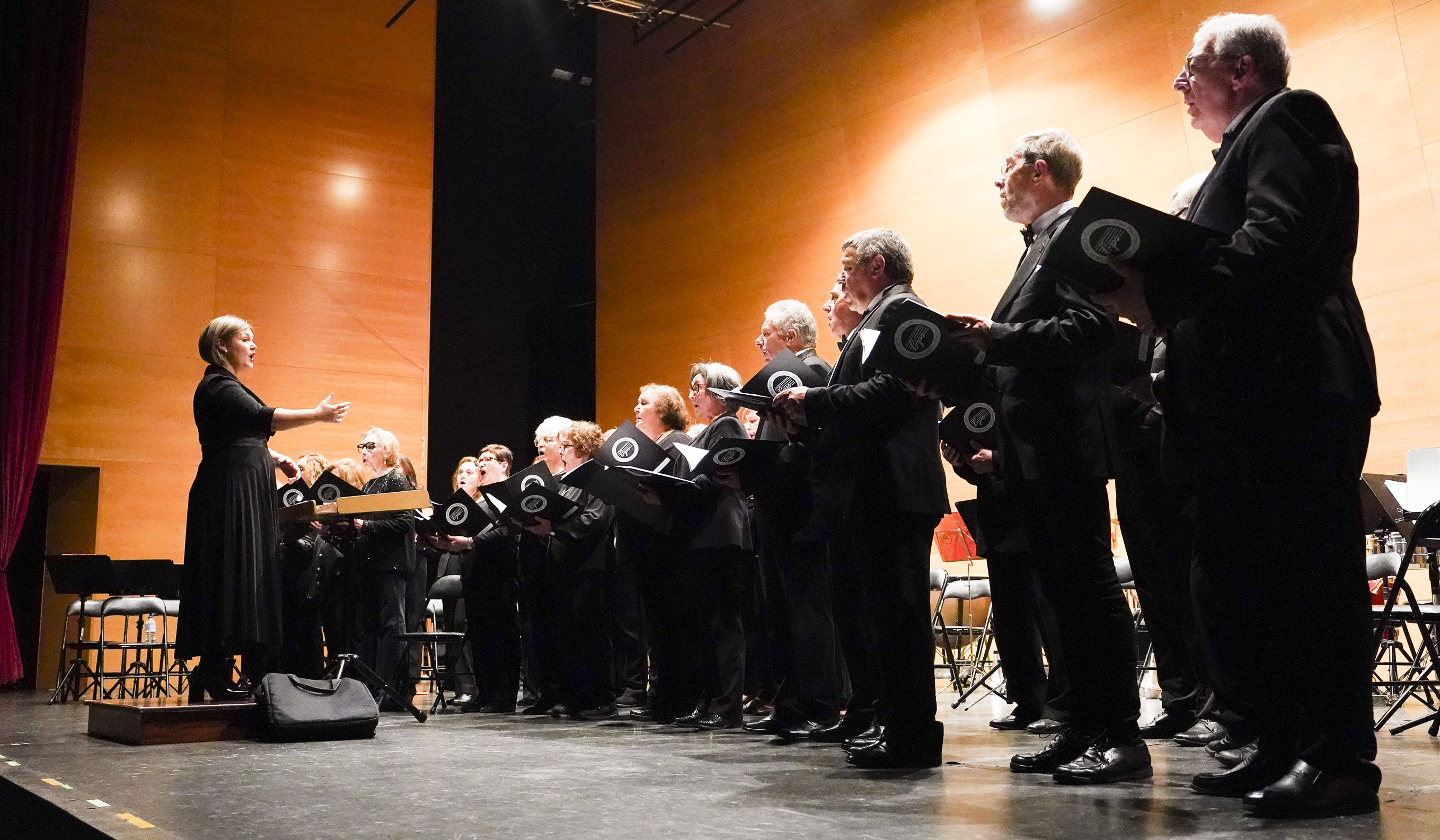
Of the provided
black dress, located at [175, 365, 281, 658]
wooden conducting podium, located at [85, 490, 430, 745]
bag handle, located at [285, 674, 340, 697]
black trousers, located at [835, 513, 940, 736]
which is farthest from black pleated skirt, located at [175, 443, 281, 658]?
black trousers, located at [835, 513, 940, 736]

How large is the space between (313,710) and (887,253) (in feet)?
7.98

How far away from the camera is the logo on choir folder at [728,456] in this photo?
3717 millimetres

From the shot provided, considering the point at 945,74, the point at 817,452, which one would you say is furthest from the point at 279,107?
the point at 817,452

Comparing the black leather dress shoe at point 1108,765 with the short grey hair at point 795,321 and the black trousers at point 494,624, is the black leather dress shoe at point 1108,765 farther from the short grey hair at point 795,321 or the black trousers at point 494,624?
the black trousers at point 494,624

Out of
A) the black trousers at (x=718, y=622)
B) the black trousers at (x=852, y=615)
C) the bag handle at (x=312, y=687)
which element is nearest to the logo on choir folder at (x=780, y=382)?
the black trousers at (x=852, y=615)

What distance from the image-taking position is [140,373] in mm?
8922

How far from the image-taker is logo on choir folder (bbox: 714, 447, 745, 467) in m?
3.72

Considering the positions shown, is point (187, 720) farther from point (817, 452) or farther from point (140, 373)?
point (140, 373)

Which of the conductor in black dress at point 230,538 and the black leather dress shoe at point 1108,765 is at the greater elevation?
the conductor in black dress at point 230,538

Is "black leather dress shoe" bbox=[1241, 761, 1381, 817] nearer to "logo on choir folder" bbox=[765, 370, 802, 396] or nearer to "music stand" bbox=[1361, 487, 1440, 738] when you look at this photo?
"music stand" bbox=[1361, 487, 1440, 738]

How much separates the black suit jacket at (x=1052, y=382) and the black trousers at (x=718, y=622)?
6.03ft

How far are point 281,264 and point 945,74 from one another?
18.4 ft

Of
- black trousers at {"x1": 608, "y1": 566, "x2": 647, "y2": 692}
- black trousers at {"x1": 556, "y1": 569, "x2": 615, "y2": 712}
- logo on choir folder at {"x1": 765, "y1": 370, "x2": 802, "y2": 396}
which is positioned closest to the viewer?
logo on choir folder at {"x1": 765, "y1": 370, "x2": 802, "y2": 396}

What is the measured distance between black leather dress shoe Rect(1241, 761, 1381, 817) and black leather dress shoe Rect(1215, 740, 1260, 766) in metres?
0.50
